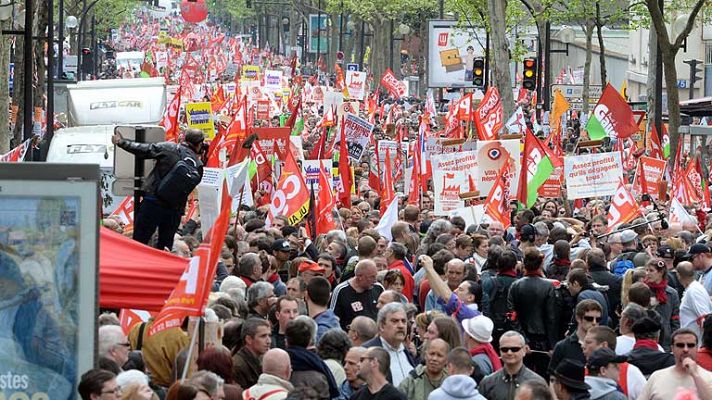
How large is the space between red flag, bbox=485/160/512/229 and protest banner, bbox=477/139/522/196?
3.90 ft

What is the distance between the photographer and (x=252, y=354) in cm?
976

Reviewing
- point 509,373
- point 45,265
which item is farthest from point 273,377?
point 45,265

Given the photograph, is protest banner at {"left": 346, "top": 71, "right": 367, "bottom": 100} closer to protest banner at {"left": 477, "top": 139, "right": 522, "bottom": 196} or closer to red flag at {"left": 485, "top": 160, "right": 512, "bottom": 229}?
protest banner at {"left": 477, "top": 139, "right": 522, "bottom": 196}

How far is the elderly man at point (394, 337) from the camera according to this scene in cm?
1009

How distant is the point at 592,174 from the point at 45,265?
14125 millimetres

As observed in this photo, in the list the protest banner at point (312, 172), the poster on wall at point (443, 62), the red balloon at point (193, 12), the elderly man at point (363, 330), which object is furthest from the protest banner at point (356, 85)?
the red balloon at point (193, 12)

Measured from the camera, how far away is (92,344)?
24.1ft

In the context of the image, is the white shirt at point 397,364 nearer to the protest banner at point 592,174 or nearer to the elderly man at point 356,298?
the elderly man at point 356,298

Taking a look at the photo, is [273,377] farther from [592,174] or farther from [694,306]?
Result: [592,174]

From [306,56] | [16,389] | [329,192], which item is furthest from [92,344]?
[306,56]

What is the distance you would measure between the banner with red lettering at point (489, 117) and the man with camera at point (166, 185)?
15.2m

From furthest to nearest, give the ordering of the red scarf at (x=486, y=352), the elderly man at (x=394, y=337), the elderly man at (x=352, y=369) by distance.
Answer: the red scarf at (x=486, y=352), the elderly man at (x=394, y=337), the elderly man at (x=352, y=369)

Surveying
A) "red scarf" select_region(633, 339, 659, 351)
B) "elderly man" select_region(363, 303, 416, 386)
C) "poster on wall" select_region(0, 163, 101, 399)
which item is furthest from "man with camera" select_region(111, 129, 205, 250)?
"poster on wall" select_region(0, 163, 101, 399)

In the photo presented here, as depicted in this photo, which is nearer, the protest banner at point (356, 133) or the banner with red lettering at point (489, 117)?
the protest banner at point (356, 133)
